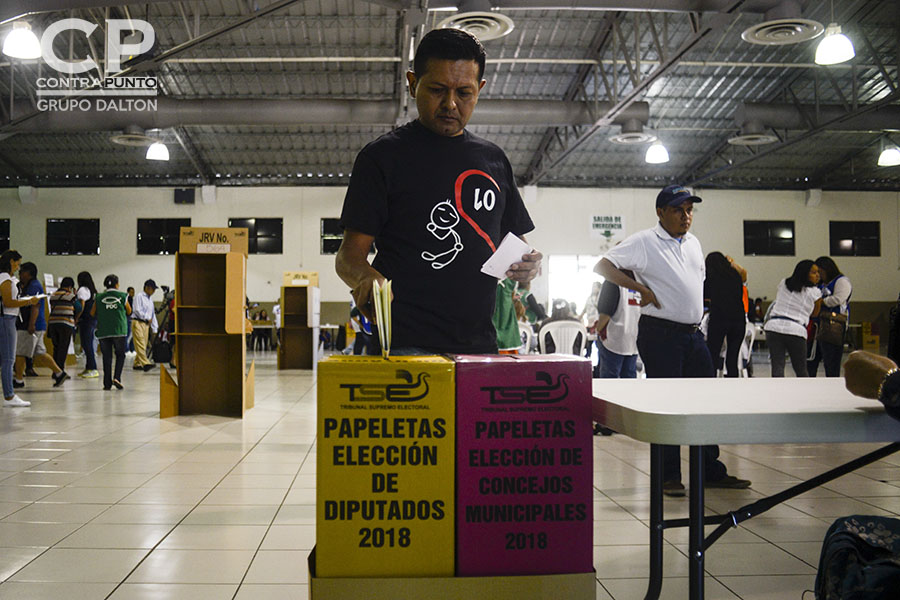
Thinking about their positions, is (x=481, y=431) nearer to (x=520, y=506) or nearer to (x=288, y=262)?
(x=520, y=506)

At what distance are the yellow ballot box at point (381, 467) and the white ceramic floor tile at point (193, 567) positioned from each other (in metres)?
1.34

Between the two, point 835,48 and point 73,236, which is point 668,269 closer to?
point 835,48

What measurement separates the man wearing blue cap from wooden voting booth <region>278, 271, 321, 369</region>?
8.44 m

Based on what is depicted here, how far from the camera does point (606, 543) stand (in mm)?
2588

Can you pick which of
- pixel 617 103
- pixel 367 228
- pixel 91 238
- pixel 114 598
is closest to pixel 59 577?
pixel 114 598

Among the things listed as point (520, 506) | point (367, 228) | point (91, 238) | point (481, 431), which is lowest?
point (520, 506)

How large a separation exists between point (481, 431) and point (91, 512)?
2.62 m

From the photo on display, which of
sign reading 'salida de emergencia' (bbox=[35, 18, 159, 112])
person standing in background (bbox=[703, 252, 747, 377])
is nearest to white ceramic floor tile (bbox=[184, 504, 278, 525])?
person standing in background (bbox=[703, 252, 747, 377])

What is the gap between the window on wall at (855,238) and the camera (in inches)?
721

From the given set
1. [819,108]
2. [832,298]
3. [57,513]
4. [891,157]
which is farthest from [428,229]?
[819,108]

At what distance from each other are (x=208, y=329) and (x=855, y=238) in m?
18.2

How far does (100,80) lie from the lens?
11.5 m

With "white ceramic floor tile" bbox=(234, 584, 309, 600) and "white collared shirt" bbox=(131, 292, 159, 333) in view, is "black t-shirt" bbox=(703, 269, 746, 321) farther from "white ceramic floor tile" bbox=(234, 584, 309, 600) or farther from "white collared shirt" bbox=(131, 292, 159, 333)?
"white collared shirt" bbox=(131, 292, 159, 333)

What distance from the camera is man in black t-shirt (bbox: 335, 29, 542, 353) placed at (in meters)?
1.52
